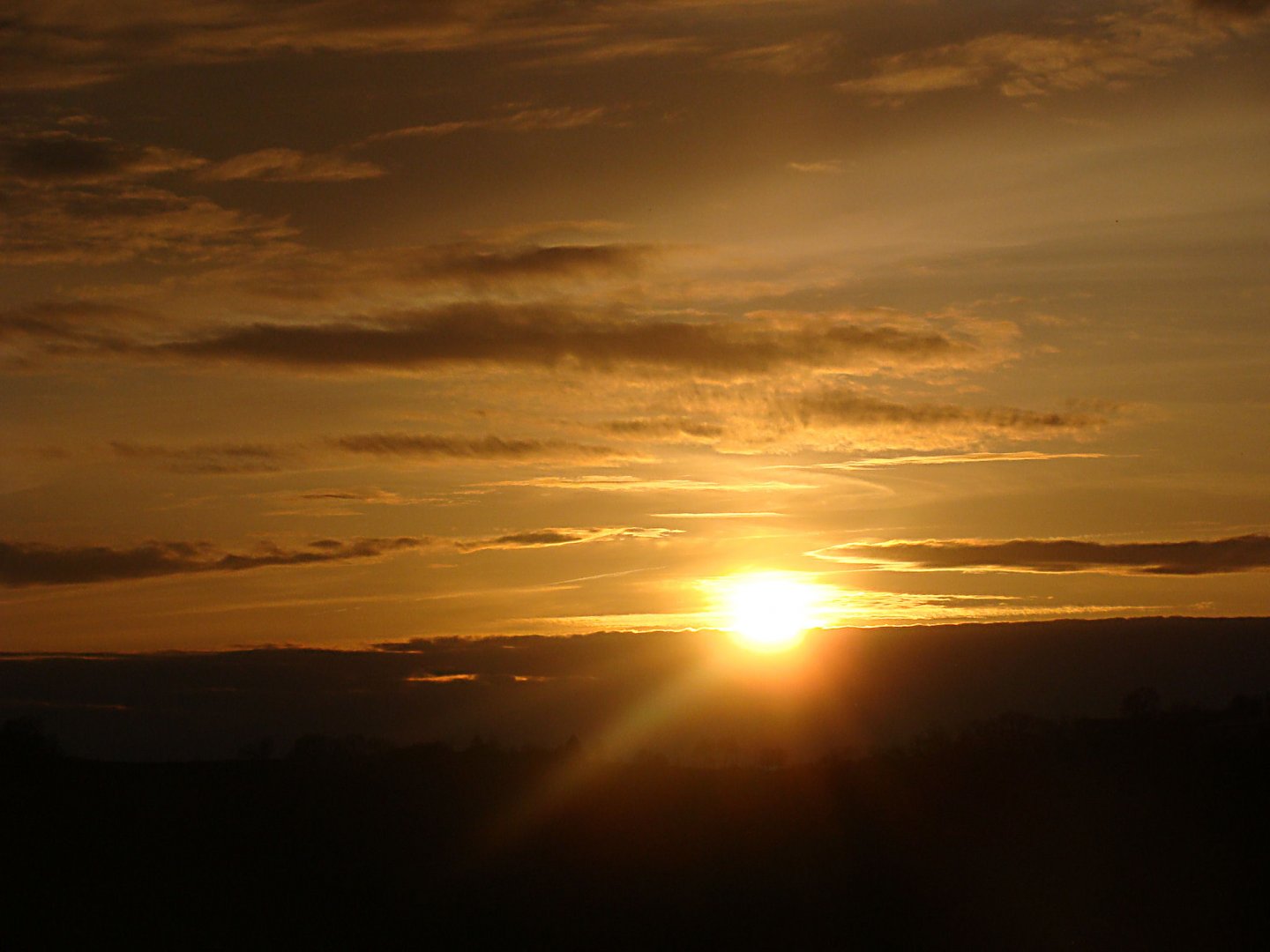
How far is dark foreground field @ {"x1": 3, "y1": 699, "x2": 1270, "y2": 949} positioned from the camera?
21.1 metres

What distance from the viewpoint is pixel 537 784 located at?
30672 mm

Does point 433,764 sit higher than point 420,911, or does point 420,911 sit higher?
point 433,764

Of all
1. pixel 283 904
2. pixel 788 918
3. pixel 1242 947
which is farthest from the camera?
pixel 283 904

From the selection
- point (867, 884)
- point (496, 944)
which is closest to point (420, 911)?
point (496, 944)

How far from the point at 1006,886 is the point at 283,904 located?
12017mm

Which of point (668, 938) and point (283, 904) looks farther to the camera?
point (283, 904)

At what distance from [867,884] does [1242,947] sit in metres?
5.85

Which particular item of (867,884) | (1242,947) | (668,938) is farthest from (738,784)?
(1242,947)

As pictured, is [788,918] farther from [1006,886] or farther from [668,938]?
[1006,886]

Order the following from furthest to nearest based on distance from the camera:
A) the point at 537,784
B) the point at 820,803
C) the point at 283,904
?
1. the point at 537,784
2. the point at 820,803
3. the point at 283,904

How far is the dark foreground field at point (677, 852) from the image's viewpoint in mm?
21109

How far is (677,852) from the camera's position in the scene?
2506 centimetres

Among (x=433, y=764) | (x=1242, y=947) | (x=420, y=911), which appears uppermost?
(x=433, y=764)

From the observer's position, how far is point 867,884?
23.0m
